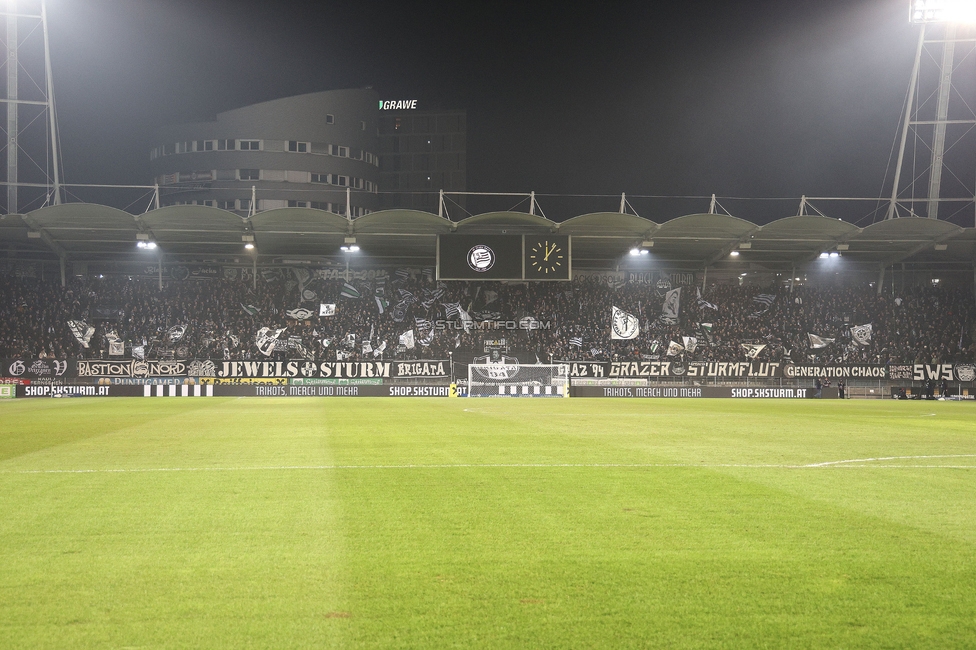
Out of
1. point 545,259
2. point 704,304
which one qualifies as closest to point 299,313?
point 545,259

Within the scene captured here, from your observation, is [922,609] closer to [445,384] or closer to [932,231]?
[445,384]

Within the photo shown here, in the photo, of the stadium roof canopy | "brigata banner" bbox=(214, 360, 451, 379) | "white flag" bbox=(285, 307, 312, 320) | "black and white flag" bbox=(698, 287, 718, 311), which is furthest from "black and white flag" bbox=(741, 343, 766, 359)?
"white flag" bbox=(285, 307, 312, 320)

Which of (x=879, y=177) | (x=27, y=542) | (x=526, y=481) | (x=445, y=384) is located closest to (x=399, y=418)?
(x=526, y=481)

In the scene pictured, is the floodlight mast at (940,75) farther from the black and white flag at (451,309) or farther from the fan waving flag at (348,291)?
the fan waving flag at (348,291)

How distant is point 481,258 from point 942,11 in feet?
87.4

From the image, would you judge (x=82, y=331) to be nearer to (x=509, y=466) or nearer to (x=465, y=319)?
(x=465, y=319)

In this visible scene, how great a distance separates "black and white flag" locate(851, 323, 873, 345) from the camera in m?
51.3

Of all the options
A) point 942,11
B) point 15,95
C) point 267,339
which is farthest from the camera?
point 267,339

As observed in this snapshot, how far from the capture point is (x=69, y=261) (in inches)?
2045

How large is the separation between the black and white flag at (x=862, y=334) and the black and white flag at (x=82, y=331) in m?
46.5

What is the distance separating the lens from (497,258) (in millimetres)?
42906

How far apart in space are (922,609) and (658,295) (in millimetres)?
49902

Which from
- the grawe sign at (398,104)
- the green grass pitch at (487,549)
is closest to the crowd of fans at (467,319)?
the green grass pitch at (487,549)

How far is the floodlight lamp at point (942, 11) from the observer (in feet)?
134
